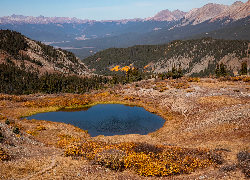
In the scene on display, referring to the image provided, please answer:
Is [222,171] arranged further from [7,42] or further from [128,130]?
Result: [7,42]

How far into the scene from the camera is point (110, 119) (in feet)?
192

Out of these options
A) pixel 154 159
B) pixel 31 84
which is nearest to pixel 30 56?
pixel 31 84

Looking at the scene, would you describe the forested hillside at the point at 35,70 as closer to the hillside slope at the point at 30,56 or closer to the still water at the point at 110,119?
the hillside slope at the point at 30,56

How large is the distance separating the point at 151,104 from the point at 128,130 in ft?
70.4

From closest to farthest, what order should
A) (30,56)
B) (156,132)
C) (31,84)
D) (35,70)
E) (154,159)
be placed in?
(154,159)
(156,132)
(31,84)
(35,70)
(30,56)

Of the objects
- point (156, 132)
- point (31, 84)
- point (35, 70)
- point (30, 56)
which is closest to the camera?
point (156, 132)

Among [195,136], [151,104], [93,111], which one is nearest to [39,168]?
[195,136]

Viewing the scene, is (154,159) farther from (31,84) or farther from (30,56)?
(30,56)

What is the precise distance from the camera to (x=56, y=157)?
2627cm

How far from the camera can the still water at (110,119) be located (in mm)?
49219

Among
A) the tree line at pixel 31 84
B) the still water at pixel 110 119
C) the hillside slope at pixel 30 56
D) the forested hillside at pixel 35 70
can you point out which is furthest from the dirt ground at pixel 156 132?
the hillside slope at pixel 30 56

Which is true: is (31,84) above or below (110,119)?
above

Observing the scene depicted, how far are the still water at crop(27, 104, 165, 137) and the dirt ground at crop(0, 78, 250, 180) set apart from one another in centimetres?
Answer: 322

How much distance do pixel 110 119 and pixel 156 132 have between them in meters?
17.7
